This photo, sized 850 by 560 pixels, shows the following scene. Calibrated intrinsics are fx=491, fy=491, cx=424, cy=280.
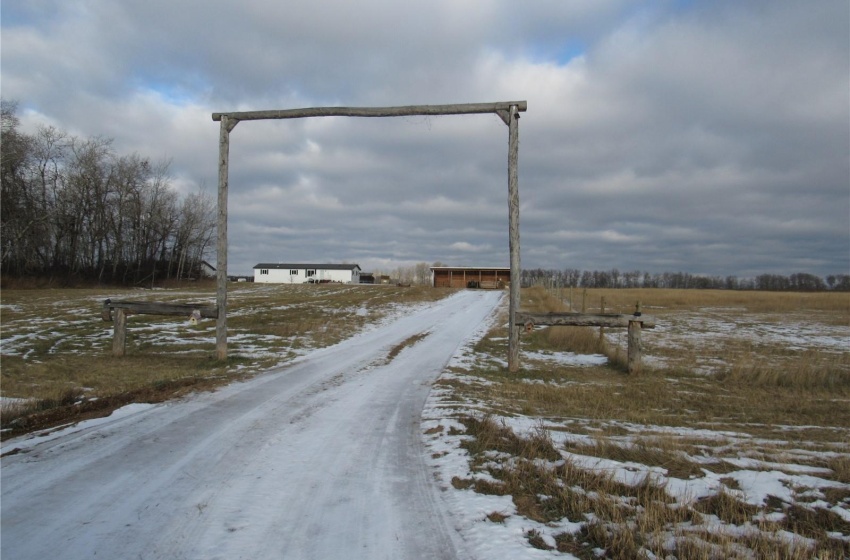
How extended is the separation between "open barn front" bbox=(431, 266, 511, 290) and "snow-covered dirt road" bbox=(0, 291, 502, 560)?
5291 centimetres

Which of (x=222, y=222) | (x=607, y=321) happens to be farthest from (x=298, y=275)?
(x=607, y=321)

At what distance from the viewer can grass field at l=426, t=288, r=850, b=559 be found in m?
3.16

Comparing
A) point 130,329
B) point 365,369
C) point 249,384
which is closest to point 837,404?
point 365,369

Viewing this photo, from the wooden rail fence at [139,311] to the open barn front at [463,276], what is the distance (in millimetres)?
48586

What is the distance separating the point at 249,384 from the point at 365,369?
7.84ft

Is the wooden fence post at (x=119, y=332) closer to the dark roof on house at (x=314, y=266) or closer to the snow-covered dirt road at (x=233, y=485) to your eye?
the snow-covered dirt road at (x=233, y=485)

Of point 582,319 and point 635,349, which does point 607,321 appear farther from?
point 635,349

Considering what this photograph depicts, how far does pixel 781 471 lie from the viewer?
4.28 metres

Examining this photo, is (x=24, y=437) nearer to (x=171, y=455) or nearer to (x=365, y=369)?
(x=171, y=455)

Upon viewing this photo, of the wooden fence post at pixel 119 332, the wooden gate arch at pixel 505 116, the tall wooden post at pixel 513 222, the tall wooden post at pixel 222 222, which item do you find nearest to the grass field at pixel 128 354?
the wooden fence post at pixel 119 332

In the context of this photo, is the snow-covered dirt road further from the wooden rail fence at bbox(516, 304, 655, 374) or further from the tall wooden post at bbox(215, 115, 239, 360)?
the wooden rail fence at bbox(516, 304, 655, 374)

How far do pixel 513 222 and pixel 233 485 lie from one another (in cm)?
738

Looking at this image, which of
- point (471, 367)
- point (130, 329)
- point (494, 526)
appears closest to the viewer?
point (494, 526)

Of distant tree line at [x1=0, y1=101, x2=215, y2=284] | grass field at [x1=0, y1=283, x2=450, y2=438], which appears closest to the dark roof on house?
distant tree line at [x1=0, y1=101, x2=215, y2=284]
